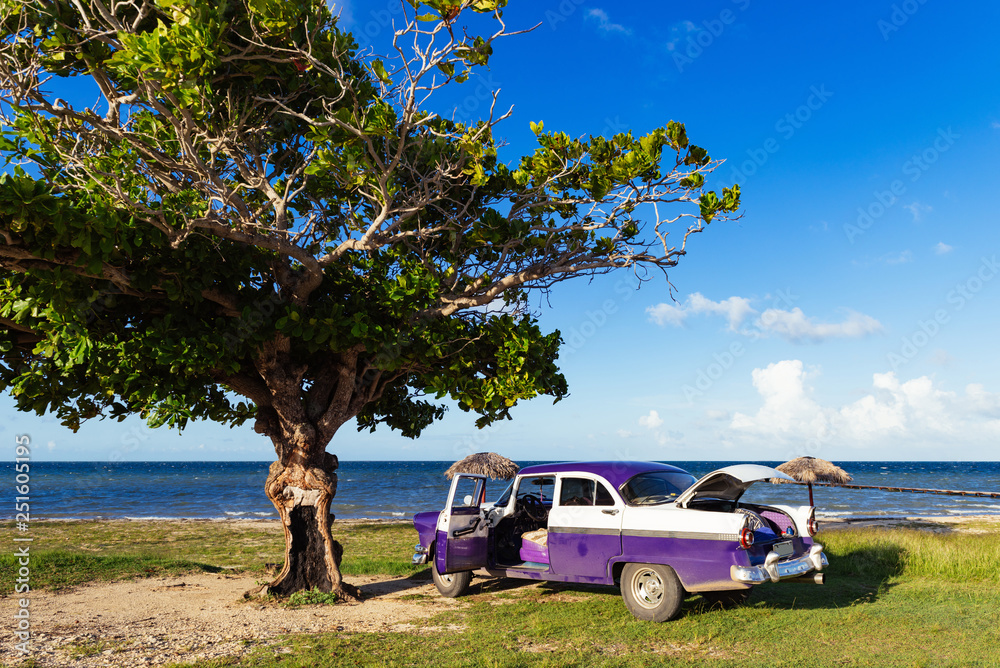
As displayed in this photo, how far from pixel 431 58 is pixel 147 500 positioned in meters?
51.3

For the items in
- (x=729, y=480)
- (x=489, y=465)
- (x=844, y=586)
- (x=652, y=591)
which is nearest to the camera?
(x=729, y=480)

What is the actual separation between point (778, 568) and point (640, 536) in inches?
65.2

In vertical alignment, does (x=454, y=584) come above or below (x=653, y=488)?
below

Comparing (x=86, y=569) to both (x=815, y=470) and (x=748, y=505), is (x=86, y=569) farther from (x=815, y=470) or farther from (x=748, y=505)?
(x=815, y=470)

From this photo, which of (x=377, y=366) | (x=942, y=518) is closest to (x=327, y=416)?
(x=377, y=366)

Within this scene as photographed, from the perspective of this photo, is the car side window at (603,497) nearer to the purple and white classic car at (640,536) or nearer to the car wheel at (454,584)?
the purple and white classic car at (640,536)

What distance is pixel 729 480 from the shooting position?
27.1 feet

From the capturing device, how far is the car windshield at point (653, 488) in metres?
8.75

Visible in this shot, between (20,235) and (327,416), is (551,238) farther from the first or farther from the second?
(20,235)

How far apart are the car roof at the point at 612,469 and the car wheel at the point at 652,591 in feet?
A: 3.76

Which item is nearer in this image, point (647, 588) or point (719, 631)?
point (719, 631)

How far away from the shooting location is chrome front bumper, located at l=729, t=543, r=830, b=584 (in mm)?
7438

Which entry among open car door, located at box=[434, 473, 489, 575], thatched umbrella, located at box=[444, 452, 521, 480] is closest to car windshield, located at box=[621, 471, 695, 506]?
open car door, located at box=[434, 473, 489, 575]

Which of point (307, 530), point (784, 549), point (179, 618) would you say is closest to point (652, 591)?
point (784, 549)
